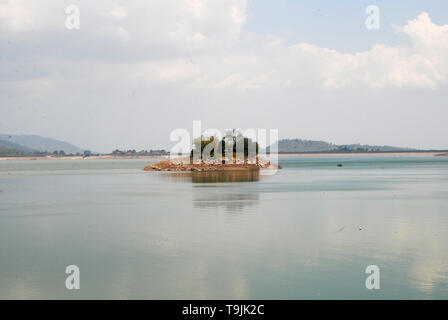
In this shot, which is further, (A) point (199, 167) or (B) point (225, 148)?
(B) point (225, 148)

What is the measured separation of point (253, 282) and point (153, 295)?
11.7 feet

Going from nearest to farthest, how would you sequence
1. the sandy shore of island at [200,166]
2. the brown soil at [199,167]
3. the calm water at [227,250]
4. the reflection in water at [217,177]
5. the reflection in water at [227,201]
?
the calm water at [227,250] → the reflection in water at [227,201] → the reflection in water at [217,177] → the brown soil at [199,167] → the sandy shore of island at [200,166]

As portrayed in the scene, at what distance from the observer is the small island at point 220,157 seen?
12675 cm


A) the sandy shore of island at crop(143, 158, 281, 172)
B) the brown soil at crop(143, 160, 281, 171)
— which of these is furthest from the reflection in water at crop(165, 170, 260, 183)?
the sandy shore of island at crop(143, 158, 281, 172)

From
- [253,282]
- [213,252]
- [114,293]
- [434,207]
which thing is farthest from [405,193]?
[114,293]

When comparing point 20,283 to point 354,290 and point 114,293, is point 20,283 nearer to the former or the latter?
point 114,293

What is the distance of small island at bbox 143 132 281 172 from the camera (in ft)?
416

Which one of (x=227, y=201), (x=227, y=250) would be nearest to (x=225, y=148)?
(x=227, y=201)

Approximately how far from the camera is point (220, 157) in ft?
431

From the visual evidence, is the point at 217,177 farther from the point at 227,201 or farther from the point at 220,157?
the point at 227,201

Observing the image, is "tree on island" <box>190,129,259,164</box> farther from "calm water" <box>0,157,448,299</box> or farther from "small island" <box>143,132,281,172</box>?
"calm water" <box>0,157,448,299</box>

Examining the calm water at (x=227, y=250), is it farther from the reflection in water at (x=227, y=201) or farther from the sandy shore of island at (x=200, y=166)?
the sandy shore of island at (x=200, y=166)

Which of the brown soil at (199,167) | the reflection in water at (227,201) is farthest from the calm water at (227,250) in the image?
the brown soil at (199,167)

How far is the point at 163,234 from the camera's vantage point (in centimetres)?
2795
